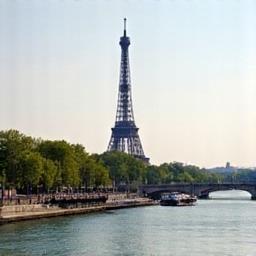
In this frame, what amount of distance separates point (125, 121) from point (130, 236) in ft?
252

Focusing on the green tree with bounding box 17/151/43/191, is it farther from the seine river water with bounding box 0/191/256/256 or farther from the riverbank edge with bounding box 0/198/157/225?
the seine river water with bounding box 0/191/256/256

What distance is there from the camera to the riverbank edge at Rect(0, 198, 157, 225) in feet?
161

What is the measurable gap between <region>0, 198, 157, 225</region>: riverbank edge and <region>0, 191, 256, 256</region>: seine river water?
968mm

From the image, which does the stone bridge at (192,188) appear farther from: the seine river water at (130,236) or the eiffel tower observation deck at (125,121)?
the seine river water at (130,236)

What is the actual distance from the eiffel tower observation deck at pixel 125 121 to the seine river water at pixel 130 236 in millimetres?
61926

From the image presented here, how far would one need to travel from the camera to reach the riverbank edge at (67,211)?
48944 mm

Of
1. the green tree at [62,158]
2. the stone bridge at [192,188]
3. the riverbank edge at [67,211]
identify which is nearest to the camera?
the riverbank edge at [67,211]

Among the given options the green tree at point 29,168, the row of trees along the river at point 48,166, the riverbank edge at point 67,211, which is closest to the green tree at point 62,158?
the row of trees along the river at point 48,166

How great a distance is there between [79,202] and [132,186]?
3490 cm

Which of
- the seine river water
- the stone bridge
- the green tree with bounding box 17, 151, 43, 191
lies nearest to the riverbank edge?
the seine river water

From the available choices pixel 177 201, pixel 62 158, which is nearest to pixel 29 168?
pixel 62 158

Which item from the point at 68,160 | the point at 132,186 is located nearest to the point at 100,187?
the point at 132,186

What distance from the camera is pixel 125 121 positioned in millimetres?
118562

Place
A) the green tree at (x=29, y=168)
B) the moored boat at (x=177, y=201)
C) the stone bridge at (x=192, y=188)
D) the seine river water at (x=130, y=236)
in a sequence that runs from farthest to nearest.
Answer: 1. the stone bridge at (x=192, y=188)
2. the moored boat at (x=177, y=201)
3. the green tree at (x=29, y=168)
4. the seine river water at (x=130, y=236)
